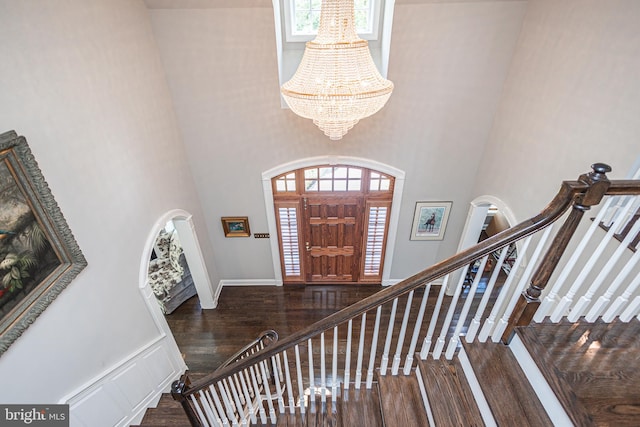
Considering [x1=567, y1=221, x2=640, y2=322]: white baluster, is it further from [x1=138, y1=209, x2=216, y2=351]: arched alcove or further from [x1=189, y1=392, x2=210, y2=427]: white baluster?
[x1=138, y1=209, x2=216, y2=351]: arched alcove

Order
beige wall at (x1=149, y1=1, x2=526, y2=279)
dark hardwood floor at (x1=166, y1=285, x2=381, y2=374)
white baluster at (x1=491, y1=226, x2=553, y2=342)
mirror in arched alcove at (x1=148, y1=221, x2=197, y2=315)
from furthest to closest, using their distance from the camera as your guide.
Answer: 1. mirror in arched alcove at (x1=148, y1=221, x2=197, y2=315)
2. dark hardwood floor at (x1=166, y1=285, x2=381, y2=374)
3. beige wall at (x1=149, y1=1, x2=526, y2=279)
4. white baluster at (x1=491, y1=226, x2=553, y2=342)

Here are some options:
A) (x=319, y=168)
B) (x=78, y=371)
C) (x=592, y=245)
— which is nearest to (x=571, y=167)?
(x=592, y=245)

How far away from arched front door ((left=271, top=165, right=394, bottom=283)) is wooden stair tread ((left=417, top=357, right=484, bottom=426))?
299 centimetres

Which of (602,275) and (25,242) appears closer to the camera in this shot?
(602,275)

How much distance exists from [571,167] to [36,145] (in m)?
4.22

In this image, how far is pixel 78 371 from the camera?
97.8 inches

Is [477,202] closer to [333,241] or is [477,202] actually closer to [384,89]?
[333,241]

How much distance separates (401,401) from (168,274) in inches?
175

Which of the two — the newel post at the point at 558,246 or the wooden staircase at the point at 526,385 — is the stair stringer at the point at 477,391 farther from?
the newel post at the point at 558,246

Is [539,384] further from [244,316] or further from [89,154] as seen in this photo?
[244,316]

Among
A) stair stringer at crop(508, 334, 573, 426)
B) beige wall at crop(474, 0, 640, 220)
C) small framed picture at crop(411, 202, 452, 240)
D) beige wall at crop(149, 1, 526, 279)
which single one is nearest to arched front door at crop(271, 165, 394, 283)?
beige wall at crop(149, 1, 526, 279)

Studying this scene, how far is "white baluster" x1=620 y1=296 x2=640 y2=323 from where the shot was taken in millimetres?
1744

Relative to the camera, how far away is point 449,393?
193cm

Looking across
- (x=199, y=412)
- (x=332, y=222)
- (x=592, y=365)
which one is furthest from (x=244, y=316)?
(x=592, y=365)
